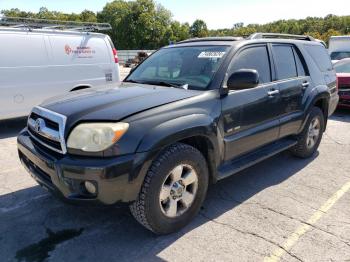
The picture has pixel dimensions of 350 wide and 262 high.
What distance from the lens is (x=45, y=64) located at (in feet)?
23.0

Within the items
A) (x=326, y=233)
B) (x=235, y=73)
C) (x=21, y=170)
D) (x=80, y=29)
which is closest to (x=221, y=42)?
(x=235, y=73)

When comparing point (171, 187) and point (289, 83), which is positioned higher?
point (289, 83)

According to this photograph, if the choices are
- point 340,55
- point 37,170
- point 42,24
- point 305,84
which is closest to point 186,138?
point 37,170

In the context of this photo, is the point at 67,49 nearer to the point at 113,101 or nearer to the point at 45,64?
the point at 45,64

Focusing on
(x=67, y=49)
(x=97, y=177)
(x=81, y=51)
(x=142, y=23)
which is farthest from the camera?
(x=142, y=23)

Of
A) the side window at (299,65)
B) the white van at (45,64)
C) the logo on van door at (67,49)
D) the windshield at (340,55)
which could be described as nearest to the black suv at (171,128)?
the side window at (299,65)

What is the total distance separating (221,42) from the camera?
407 cm

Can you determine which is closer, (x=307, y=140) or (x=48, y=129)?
(x=48, y=129)

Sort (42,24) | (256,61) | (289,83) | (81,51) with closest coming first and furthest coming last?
(256,61), (289,83), (42,24), (81,51)

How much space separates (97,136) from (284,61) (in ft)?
9.68

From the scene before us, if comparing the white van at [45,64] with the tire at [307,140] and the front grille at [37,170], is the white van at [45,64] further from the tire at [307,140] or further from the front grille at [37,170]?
the tire at [307,140]

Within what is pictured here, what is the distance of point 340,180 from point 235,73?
2224 mm

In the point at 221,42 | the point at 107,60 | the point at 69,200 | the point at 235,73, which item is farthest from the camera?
the point at 107,60

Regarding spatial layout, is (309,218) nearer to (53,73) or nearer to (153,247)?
(153,247)
